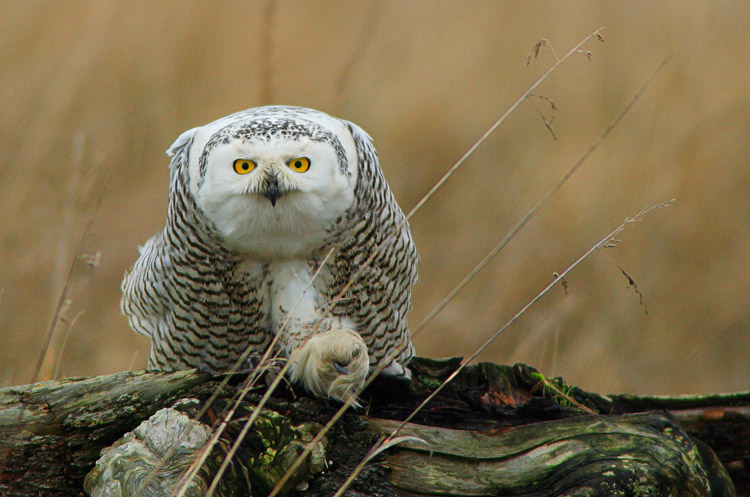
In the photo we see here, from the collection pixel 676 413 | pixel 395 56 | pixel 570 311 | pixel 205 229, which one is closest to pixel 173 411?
pixel 205 229

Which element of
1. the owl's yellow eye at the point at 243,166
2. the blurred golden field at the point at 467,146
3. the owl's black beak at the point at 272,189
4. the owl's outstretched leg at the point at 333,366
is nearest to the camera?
the owl's black beak at the point at 272,189

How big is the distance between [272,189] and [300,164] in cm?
16

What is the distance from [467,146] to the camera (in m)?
5.54

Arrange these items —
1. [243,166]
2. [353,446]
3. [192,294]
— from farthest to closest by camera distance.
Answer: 1. [192,294]
2. [243,166]
3. [353,446]

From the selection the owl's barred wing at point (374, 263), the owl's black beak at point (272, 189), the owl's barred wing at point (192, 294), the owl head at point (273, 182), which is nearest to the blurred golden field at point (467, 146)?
the owl's barred wing at point (374, 263)

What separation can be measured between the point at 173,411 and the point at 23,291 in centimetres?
281

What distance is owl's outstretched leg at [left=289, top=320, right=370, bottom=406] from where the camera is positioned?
256 centimetres

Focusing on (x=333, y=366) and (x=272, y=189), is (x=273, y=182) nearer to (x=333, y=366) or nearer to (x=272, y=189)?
(x=272, y=189)

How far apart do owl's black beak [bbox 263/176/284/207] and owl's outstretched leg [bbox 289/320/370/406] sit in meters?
0.54

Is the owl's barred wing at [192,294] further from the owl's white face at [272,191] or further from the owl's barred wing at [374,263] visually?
the owl's barred wing at [374,263]

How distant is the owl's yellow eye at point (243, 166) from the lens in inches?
94.6

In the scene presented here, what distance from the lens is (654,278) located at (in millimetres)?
5066

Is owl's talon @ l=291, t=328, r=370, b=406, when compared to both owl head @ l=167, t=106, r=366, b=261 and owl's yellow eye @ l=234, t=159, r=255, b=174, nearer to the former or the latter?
owl head @ l=167, t=106, r=366, b=261

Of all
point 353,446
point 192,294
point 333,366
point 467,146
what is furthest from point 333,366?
point 467,146
